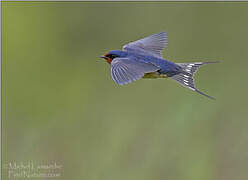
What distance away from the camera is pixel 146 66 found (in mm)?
4109

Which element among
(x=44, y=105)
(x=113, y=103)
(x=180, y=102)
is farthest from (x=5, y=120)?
(x=180, y=102)

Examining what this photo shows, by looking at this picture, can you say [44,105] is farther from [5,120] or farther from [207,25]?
[207,25]

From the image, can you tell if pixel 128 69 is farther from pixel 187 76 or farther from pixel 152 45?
pixel 152 45

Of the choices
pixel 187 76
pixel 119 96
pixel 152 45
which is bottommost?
pixel 119 96

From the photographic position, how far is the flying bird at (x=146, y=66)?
3.84m

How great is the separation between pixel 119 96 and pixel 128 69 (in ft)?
7.52

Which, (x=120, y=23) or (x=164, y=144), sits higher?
(x=120, y=23)

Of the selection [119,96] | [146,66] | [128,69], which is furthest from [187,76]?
[119,96]

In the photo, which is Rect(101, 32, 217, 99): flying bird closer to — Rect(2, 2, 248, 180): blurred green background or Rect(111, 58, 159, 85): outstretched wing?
Rect(111, 58, 159, 85): outstretched wing

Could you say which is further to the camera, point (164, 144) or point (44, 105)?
point (44, 105)

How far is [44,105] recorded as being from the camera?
6234 mm

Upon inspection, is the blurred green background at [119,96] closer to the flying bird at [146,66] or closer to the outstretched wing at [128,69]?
the flying bird at [146,66]

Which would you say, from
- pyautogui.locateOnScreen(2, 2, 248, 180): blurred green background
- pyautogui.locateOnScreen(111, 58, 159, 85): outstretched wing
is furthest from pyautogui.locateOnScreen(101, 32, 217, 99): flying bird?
pyautogui.locateOnScreen(2, 2, 248, 180): blurred green background

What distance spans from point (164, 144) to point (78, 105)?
1.49 m
